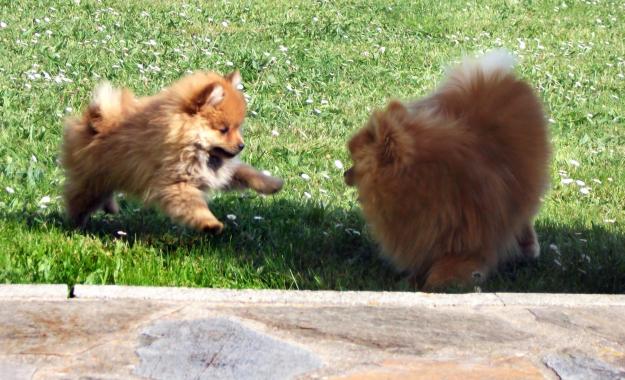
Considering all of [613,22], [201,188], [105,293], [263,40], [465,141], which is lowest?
[105,293]

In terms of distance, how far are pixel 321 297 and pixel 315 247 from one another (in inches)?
58.8

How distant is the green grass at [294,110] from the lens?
530 centimetres

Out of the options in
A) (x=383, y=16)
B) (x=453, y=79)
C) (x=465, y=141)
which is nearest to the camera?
(x=465, y=141)

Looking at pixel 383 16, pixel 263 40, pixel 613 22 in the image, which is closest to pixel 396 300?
pixel 263 40

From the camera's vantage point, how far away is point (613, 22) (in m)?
15.5

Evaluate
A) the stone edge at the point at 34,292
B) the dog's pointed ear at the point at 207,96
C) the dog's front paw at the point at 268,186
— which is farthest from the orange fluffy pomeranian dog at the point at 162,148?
the stone edge at the point at 34,292

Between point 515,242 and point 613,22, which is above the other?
point 613,22

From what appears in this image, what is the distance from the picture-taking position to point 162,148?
5488 millimetres

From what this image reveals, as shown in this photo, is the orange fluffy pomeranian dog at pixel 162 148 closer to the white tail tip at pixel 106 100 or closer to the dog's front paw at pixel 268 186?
the white tail tip at pixel 106 100

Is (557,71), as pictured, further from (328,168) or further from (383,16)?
(328,168)

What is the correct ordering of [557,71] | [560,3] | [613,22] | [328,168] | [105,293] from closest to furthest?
[105,293] → [328,168] → [557,71] → [613,22] → [560,3]

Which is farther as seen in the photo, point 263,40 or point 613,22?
point 613,22

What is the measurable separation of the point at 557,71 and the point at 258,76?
3.85m

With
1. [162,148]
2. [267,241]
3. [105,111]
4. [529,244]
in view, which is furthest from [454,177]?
[105,111]
